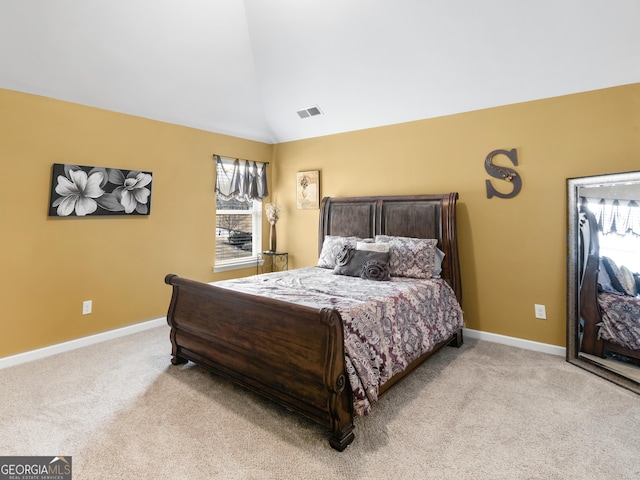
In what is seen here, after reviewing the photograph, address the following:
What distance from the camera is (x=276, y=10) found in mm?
3111

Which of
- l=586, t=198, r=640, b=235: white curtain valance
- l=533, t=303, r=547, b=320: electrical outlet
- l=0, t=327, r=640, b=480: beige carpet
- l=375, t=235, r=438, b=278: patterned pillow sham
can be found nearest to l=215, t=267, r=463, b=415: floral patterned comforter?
l=375, t=235, r=438, b=278: patterned pillow sham

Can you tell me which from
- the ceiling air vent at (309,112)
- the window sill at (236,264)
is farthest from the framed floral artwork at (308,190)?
the window sill at (236,264)

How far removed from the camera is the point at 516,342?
3234mm

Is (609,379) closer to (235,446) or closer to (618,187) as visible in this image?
(618,187)

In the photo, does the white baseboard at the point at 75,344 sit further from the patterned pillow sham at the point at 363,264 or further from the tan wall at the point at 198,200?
the patterned pillow sham at the point at 363,264

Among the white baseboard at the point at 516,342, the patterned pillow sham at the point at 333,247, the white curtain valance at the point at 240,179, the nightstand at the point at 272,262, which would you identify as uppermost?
the white curtain valance at the point at 240,179

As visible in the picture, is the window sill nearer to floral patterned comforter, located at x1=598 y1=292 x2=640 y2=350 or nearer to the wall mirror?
the wall mirror

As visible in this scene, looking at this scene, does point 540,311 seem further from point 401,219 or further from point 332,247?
point 332,247

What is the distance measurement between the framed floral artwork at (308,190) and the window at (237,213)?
0.54m

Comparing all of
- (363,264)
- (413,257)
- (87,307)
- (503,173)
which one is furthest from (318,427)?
(503,173)

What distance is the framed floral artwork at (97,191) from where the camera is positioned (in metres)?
3.05

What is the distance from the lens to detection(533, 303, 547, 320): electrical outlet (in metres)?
3.09

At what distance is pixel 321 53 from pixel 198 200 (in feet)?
7.33

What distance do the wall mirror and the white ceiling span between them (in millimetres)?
911
